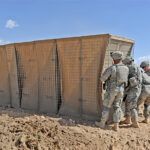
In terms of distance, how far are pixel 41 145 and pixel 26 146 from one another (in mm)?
273

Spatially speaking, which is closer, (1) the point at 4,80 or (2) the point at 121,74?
(2) the point at 121,74

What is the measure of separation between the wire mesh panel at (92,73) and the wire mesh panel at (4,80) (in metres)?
3.03

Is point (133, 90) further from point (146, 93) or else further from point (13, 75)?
point (13, 75)

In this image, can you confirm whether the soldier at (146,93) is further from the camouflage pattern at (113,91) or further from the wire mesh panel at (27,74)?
the wire mesh panel at (27,74)

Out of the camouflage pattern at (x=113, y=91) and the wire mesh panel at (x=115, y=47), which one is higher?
the wire mesh panel at (x=115, y=47)

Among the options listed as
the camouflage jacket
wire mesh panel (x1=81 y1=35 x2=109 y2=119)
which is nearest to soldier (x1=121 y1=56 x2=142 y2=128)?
the camouflage jacket

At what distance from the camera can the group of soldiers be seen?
398 centimetres

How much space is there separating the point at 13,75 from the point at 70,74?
2.26 metres

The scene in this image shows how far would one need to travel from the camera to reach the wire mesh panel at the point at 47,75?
5.16m

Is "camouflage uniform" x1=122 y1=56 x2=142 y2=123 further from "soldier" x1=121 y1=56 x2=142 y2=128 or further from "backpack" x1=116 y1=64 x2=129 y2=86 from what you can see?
"backpack" x1=116 y1=64 x2=129 y2=86

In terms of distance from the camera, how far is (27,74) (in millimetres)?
5695

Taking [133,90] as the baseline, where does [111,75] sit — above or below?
above

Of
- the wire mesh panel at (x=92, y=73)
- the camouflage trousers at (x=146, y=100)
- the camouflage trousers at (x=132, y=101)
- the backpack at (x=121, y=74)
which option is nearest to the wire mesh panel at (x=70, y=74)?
the wire mesh panel at (x=92, y=73)

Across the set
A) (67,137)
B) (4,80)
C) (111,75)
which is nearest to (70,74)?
(111,75)
